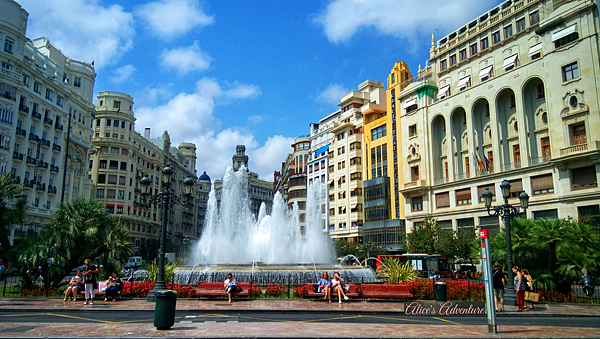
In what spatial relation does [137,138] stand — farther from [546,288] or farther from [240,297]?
[546,288]

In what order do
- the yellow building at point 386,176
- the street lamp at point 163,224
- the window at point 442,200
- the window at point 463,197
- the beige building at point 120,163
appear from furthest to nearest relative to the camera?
the beige building at point 120,163, the yellow building at point 386,176, the window at point 442,200, the window at point 463,197, the street lamp at point 163,224

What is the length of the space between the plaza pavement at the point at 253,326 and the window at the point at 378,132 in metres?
53.6

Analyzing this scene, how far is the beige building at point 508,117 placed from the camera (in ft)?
133

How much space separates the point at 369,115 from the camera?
75.8 metres

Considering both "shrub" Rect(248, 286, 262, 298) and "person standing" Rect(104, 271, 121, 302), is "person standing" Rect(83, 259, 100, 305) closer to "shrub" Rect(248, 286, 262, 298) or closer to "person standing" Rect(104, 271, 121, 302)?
"person standing" Rect(104, 271, 121, 302)

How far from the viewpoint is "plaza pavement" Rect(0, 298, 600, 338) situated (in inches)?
424

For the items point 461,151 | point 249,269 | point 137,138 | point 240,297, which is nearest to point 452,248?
point 461,151

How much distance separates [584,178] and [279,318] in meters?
37.5

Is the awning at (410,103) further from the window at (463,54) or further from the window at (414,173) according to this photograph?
the window at (414,173)

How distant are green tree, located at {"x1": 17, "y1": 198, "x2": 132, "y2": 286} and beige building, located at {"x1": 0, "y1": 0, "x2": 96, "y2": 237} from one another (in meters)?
25.5

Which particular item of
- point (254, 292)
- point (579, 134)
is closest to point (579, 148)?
point (579, 134)

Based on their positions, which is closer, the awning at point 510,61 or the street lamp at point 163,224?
the street lamp at point 163,224

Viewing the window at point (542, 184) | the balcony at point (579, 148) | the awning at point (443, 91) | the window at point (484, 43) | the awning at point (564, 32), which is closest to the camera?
the balcony at point (579, 148)

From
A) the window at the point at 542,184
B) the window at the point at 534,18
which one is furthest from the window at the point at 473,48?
the window at the point at 542,184
